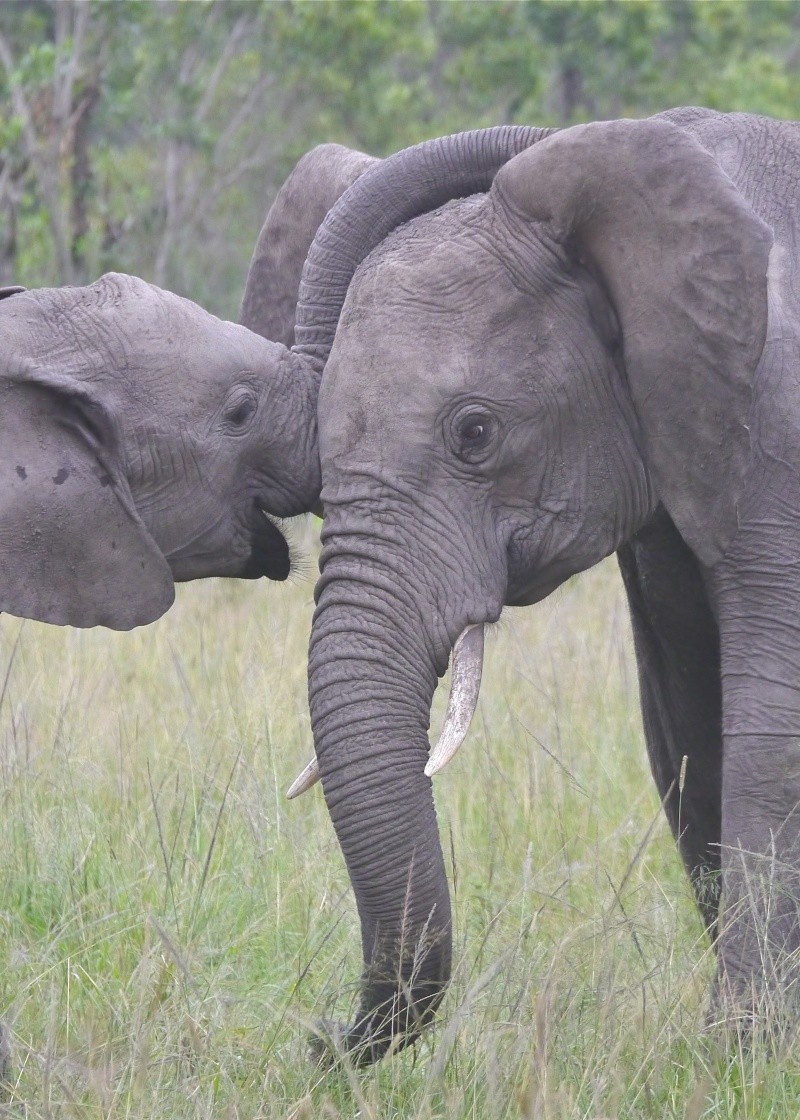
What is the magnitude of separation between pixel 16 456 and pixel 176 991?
3.48 ft

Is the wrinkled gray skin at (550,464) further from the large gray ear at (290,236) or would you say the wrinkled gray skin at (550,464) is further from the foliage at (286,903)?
the large gray ear at (290,236)

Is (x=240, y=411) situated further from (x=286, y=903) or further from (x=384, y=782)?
(x=286, y=903)

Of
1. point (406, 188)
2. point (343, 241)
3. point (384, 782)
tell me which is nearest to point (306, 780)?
point (384, 782)

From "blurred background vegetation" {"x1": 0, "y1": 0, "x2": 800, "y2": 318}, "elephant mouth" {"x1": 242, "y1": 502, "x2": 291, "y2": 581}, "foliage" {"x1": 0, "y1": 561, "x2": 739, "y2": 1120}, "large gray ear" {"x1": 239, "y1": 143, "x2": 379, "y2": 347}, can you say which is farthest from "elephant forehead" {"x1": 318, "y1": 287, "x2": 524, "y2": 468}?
"blurred background vegetation" {"x1": 0, "y1": 0, "x2": 800, "y2": 318}

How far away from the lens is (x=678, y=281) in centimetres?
325

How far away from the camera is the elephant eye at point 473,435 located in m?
3.26

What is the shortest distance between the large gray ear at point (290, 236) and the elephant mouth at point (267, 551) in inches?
28.6

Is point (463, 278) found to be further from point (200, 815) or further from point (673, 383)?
point (200, 815)

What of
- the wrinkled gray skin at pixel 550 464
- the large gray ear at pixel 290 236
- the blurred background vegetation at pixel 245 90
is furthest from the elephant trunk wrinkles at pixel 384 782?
the blurred background vegetation at pixel 245 90

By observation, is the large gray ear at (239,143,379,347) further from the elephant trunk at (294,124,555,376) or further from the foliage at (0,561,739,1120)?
the foliage at (0,561,739,1120)

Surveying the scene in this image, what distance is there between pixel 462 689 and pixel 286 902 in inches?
50.6

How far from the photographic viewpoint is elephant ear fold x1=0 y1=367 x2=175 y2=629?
3.38m

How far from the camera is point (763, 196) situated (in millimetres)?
3494

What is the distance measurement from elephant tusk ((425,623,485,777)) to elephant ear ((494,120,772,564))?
45cm
